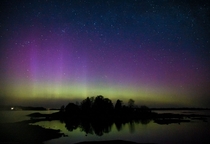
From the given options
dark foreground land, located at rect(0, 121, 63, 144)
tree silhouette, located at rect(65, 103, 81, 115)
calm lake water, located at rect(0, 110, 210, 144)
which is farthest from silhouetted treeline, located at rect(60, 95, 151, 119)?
dark foreground land, located at rect(0, 121, 63, 144)

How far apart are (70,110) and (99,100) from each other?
16044 millimetres

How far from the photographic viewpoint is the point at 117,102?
367ft

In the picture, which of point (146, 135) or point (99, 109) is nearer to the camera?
point (146, 135)

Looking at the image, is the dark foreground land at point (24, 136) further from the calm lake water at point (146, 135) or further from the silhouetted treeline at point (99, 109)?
the silhouetted treeline at point (99, 109)

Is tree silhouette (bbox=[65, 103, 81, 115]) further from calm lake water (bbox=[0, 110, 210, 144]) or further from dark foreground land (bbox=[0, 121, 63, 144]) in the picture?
dark foreground land (bbox=[0, 121, 63, 144])

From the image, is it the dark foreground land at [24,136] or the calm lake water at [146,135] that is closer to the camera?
the dark foreground land at [24,136]

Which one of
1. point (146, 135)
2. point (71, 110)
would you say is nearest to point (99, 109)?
point (71, 110)

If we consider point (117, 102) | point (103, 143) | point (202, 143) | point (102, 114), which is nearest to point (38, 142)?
point (103, 143)

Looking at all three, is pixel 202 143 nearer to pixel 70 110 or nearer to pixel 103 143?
pixel 103 143

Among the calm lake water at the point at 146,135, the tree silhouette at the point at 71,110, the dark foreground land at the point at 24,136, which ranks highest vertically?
the tree silhouette at the point at 71,110

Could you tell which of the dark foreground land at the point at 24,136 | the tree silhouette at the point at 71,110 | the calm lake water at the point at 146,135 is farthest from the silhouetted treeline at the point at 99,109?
the dark foreground land at the point at 24,136

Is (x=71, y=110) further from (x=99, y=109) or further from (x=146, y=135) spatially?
(x=146, y=135)

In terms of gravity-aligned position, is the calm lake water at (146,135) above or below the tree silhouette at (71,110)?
below

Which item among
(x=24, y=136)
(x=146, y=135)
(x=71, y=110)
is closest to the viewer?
(x=24, y=136)
